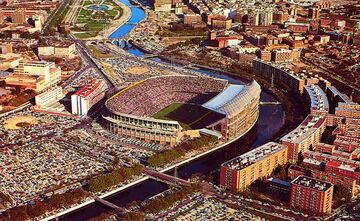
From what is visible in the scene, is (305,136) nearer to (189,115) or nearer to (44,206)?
(189,115)

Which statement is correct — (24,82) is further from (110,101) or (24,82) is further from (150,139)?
(150,139)

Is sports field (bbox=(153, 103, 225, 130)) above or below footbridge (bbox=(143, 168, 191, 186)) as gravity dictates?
above

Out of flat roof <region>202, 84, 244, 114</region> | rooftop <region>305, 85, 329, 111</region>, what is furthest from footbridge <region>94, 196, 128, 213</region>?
rooftop <region>305, 85, 329, 111</region>

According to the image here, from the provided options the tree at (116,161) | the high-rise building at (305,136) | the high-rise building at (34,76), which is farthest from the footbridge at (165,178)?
the high-rise building at (34,76)

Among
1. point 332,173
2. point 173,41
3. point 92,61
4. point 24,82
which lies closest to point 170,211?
point 332,173

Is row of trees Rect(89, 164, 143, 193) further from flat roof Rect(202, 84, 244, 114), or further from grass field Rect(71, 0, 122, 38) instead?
grass field Rect(71, 0, 122, 38)

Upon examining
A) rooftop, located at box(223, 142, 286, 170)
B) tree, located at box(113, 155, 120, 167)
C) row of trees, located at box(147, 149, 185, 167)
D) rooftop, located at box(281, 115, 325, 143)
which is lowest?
tree, located at box(113, 155, 120, 167)
